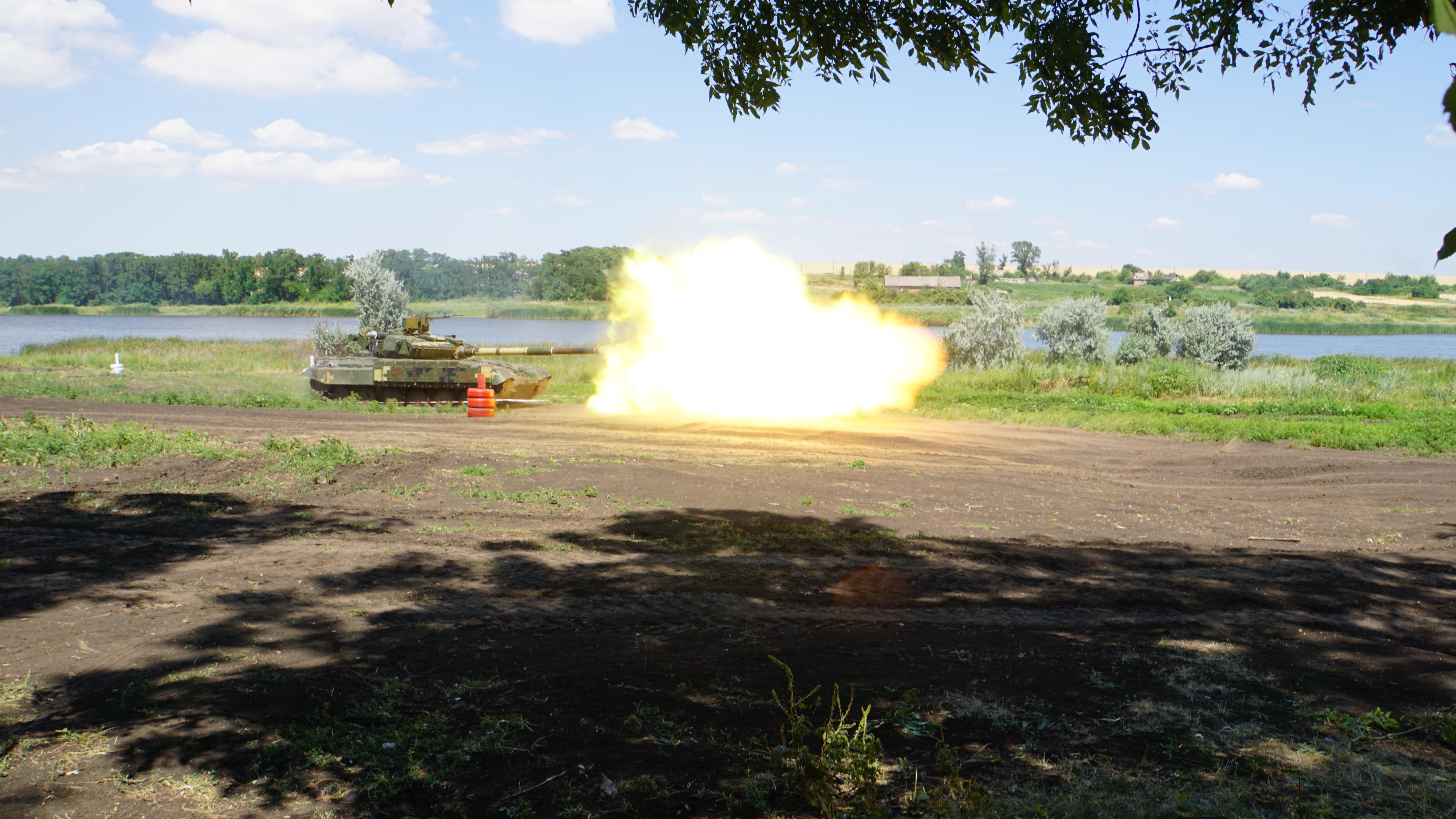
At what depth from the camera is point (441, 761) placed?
4688 mm

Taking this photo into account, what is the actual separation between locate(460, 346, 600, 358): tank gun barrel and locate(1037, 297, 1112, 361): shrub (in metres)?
20.5

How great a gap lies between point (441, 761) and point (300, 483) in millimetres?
8790

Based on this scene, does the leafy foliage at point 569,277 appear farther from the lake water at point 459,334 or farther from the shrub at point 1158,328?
the shrub at point 1158,328

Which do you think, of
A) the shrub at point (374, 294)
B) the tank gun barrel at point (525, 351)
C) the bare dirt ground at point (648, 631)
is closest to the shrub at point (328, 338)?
the shrub at point (374, 294)

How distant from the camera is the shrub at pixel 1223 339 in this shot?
112 feet

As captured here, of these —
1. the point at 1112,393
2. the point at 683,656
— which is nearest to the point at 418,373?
the point at 683,656

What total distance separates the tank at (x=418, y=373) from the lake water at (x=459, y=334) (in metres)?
13.4

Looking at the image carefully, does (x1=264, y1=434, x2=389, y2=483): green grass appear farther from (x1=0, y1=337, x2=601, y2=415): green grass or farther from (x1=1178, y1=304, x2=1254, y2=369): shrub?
(x1=1178, y1=304, x2=1254, y2=369): shrub

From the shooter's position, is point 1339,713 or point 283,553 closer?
point 1339,713

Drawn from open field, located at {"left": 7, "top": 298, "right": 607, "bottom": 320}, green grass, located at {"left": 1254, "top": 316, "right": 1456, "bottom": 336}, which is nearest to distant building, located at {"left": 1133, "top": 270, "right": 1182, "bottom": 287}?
green grass, located at {"left": 1254, "top": 316, "right": 1456, "bottom": 336}

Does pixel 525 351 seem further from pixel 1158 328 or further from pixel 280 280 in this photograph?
pixel 280 280

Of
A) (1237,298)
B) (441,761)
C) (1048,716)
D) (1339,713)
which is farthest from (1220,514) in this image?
(1237,298)

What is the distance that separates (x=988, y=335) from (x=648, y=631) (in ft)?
103

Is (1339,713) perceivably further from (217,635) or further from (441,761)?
(217,635)
